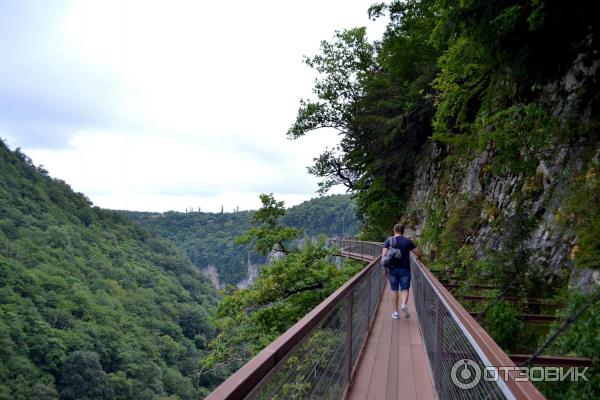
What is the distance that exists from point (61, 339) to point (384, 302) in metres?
67.7

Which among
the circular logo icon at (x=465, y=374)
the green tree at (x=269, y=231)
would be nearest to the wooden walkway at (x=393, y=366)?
the circular logo icon at (x=465, y=374)

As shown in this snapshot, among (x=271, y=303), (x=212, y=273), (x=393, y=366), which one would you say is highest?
(x=393, y=366)

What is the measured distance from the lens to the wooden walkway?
3848mm

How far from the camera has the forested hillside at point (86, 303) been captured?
184 ft

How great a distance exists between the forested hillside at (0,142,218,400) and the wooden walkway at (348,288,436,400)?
56290mm

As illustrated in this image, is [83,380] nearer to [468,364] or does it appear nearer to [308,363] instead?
[308,363]

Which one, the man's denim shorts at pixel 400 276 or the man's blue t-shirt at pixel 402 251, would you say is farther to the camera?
the man's denim shorts at pixel 400 276

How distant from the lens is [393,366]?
15.3 ft

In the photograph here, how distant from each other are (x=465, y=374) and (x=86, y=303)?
3447 inches

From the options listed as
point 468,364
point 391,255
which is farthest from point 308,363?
point 391,255

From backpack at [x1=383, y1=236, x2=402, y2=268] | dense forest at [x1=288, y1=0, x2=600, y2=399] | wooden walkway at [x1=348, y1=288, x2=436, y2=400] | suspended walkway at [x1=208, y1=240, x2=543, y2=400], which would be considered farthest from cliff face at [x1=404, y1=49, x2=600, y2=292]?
suspended walkway at [x1=208, y1=240, x2=543, y2=400]

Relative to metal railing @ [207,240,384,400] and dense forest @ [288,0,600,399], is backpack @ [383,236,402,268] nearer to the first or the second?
dense forest @ [288,0,600,399]

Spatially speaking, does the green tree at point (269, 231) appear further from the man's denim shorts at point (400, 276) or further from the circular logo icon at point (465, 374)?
the circular logo icon at point (465, 374)

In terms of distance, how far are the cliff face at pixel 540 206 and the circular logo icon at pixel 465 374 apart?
276 cm
